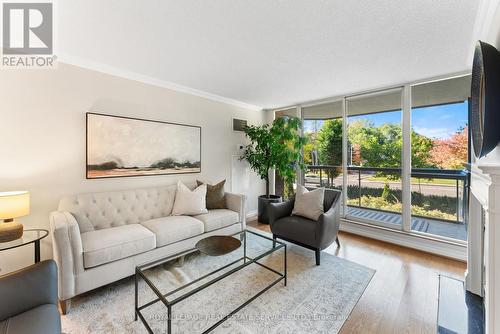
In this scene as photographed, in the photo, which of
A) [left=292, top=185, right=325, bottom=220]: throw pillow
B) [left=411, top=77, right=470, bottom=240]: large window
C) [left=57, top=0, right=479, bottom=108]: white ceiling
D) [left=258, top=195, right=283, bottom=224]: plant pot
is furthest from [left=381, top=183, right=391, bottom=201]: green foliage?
[left=258, top=195, right=283, bottom=224]: plant pot

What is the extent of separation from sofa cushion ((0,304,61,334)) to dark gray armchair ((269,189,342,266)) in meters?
2.24

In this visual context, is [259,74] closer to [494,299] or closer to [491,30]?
[491,30]

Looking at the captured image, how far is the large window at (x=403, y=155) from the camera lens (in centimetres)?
295

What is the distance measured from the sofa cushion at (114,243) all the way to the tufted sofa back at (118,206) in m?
0.18

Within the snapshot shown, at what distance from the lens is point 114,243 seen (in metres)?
2.01

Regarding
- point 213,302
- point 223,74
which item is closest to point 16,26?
point 223,74

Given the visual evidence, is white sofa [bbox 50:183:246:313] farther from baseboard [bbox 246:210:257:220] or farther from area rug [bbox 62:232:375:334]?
baseboard [bbox 246:210:257:220]

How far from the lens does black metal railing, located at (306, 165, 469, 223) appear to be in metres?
2.90

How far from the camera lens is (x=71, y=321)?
1.69m

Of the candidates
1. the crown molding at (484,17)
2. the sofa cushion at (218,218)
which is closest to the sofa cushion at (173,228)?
the sofa cushion at (218,218)

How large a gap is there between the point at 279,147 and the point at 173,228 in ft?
7.57

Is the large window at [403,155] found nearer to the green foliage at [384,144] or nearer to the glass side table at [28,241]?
the green foliage at [384,144]

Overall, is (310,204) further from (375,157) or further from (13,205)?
(13,205)

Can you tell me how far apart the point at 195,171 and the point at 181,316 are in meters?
2.20
